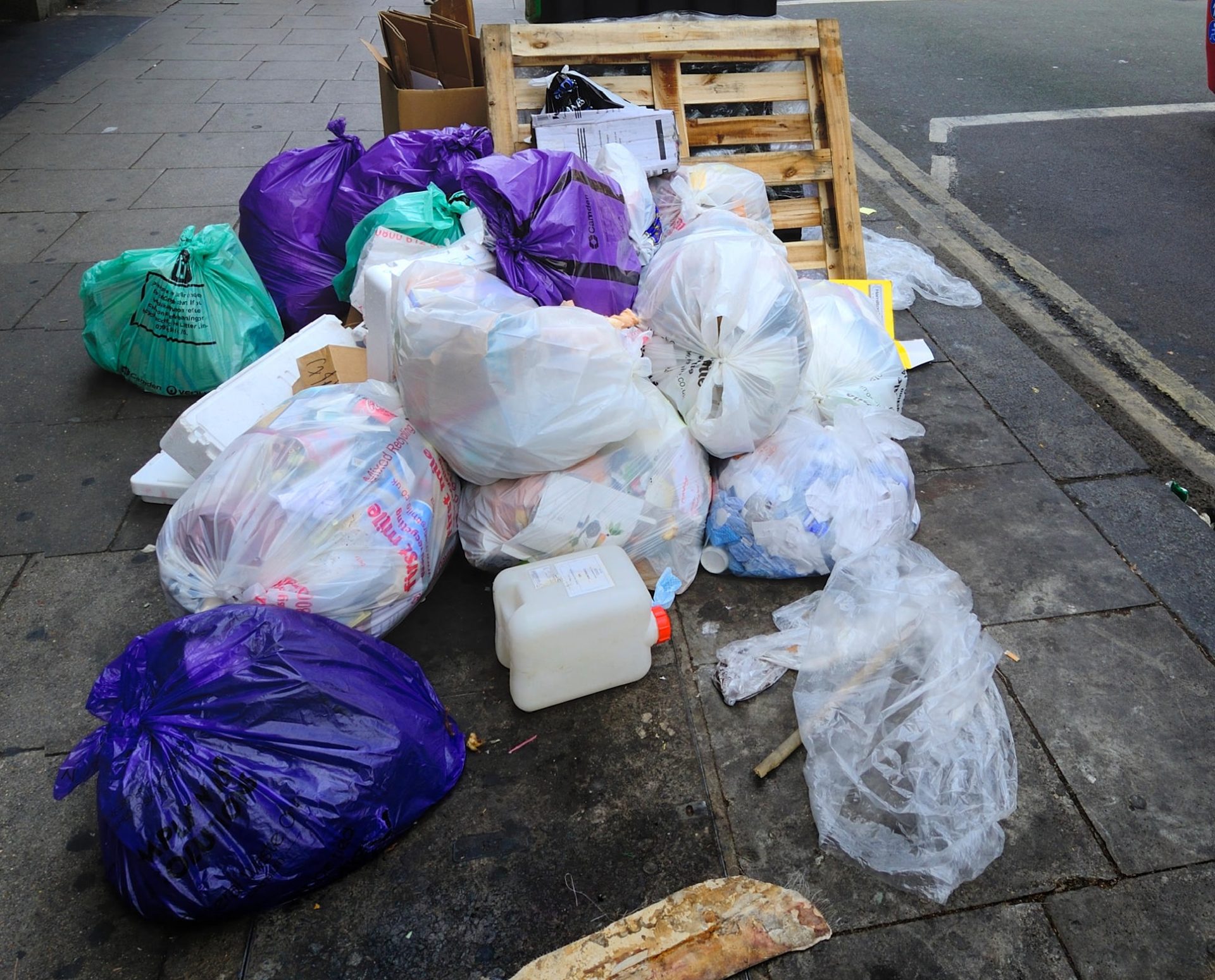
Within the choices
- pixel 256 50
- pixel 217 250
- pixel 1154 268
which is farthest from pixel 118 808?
pixel 256 50

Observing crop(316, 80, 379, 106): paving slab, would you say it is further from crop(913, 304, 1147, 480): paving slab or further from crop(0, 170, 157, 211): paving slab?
crop(913, 304, 1147, 480): paving slab

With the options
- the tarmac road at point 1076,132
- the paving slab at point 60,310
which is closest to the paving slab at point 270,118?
the paving slab at point 60,310

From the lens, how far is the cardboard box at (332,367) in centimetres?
283

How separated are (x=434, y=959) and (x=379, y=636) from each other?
0.80 m

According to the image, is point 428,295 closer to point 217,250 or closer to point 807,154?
point 217,250

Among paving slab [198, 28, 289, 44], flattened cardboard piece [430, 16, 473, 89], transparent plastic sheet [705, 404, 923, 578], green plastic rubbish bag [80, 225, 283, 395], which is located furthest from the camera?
paving slab [198, 28, 289, 44]

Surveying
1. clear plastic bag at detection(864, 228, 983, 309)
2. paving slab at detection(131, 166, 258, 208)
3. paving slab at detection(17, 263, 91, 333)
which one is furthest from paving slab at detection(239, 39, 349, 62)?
clear plastic bag at detection(864, 228, 983, 309)

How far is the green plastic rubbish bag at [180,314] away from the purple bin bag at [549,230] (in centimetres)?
110

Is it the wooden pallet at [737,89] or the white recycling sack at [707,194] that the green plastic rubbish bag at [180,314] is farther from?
the white recycling sack at [707,194]

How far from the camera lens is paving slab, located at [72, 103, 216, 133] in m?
5.95

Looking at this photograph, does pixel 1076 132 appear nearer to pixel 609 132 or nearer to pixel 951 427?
pixel 951 427

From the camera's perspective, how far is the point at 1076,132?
621 cm

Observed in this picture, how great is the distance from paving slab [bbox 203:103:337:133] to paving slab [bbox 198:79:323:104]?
0.16 metres

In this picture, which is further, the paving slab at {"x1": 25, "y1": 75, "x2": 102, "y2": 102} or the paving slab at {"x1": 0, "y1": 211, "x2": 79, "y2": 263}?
the paving slab at {"x1": 25, "y1": 75, "x2": 102, "y2": 102}
